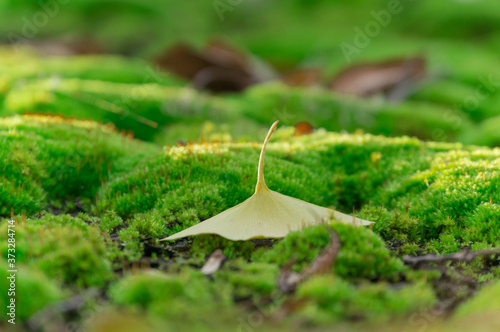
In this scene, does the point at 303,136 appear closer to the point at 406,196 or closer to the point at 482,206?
the point at 406,196

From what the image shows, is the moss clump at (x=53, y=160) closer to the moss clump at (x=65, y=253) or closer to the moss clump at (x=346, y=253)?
the moss clump at (x=65, y=253)

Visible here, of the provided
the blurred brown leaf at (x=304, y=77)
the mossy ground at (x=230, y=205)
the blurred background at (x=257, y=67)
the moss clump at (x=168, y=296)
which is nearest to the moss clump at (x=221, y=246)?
the mossy ground at (x=230, y=205)

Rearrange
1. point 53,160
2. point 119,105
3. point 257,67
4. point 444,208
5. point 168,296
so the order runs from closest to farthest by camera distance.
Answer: point 168,296
point 444,208
point 53,160
point 119,105
point 257,67

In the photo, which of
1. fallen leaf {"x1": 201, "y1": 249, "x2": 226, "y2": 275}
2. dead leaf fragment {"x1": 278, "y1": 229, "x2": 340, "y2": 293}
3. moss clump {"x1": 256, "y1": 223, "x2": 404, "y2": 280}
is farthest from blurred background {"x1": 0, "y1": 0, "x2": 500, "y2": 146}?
dead leaf fragment {"x1": 278, "y1": 229, "x2": 340, "y2": 293}

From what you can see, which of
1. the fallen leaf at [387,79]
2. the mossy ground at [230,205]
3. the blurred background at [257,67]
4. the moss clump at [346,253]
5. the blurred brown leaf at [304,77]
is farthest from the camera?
the blurred brown leaf at [304,77]

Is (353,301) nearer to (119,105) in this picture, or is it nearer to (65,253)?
(65,253)

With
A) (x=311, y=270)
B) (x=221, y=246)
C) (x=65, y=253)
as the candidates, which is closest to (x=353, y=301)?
(x=311, y=270)
